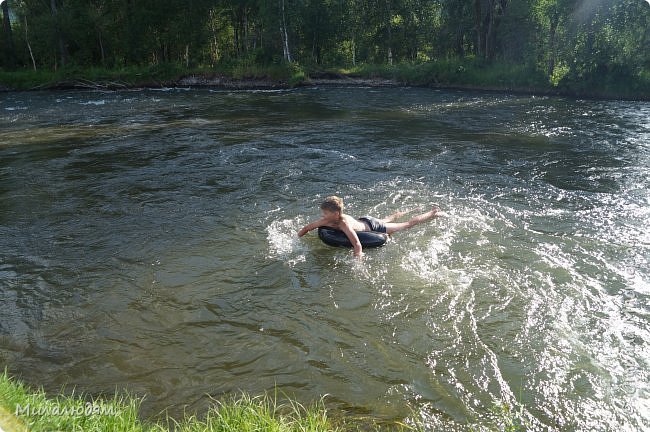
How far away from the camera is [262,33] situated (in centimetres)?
4212

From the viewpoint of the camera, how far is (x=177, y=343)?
6340 millimetres

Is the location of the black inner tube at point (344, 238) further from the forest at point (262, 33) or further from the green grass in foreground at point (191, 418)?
the forest at point (262, 33)

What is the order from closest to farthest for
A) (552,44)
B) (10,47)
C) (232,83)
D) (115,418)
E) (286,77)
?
(115,418), (552,44), (232,83), (286,77), (10,47)

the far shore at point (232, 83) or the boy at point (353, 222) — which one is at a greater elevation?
the far shore at point (232, 83)

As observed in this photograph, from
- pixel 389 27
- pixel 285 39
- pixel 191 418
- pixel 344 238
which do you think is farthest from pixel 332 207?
pixel 389 27

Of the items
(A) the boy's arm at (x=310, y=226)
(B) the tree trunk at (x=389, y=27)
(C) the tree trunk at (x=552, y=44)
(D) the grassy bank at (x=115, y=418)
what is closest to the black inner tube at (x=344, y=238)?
(A) the boy's arm at (x=310, y=226)

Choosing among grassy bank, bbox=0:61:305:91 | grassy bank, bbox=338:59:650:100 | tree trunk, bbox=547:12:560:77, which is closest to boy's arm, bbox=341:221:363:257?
grassy bank, bbox=338:59:650:100

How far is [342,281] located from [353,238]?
0.96m

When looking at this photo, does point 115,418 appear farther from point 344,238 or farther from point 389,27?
point 389,27

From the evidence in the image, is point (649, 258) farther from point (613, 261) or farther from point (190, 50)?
point (190, 50)

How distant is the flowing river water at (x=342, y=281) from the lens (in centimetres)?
554

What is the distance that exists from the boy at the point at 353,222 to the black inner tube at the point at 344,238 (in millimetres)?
94

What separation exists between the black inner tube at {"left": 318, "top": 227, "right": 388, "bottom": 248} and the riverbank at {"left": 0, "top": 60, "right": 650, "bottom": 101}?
26.3m

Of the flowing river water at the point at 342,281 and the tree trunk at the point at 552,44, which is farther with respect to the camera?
the tree trunk at the point at 552,44
